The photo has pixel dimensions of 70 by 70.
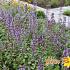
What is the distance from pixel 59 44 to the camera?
14.3 feet

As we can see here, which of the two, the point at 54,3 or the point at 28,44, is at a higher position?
the point at 54,3

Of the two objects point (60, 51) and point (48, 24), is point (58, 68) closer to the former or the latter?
point (60, 51)

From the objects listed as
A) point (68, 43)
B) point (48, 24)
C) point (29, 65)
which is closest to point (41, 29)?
point (48, 24)

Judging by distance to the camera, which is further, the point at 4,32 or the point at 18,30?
the point at 4,32

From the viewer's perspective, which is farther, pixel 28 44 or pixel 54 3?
pixel 54 3

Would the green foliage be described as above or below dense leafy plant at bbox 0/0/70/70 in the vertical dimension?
above

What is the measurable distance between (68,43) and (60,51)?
312 millimetres

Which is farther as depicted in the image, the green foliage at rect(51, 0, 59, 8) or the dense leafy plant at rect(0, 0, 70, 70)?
the green foliage at rect(51, 0, 59, 8)

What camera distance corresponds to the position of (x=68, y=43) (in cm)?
460

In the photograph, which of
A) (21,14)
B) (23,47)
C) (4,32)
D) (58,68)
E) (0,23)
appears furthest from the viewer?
(21,14)

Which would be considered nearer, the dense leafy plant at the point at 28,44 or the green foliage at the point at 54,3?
the dense leafy plant at the point at 28,44

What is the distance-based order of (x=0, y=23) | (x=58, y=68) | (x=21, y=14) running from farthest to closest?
1. (x=21, y=14)
2. (x=0, y=23)
3. (x=58, y=68)

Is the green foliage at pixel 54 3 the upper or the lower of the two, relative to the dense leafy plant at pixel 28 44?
upper

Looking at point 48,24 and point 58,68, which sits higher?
point 48,24
